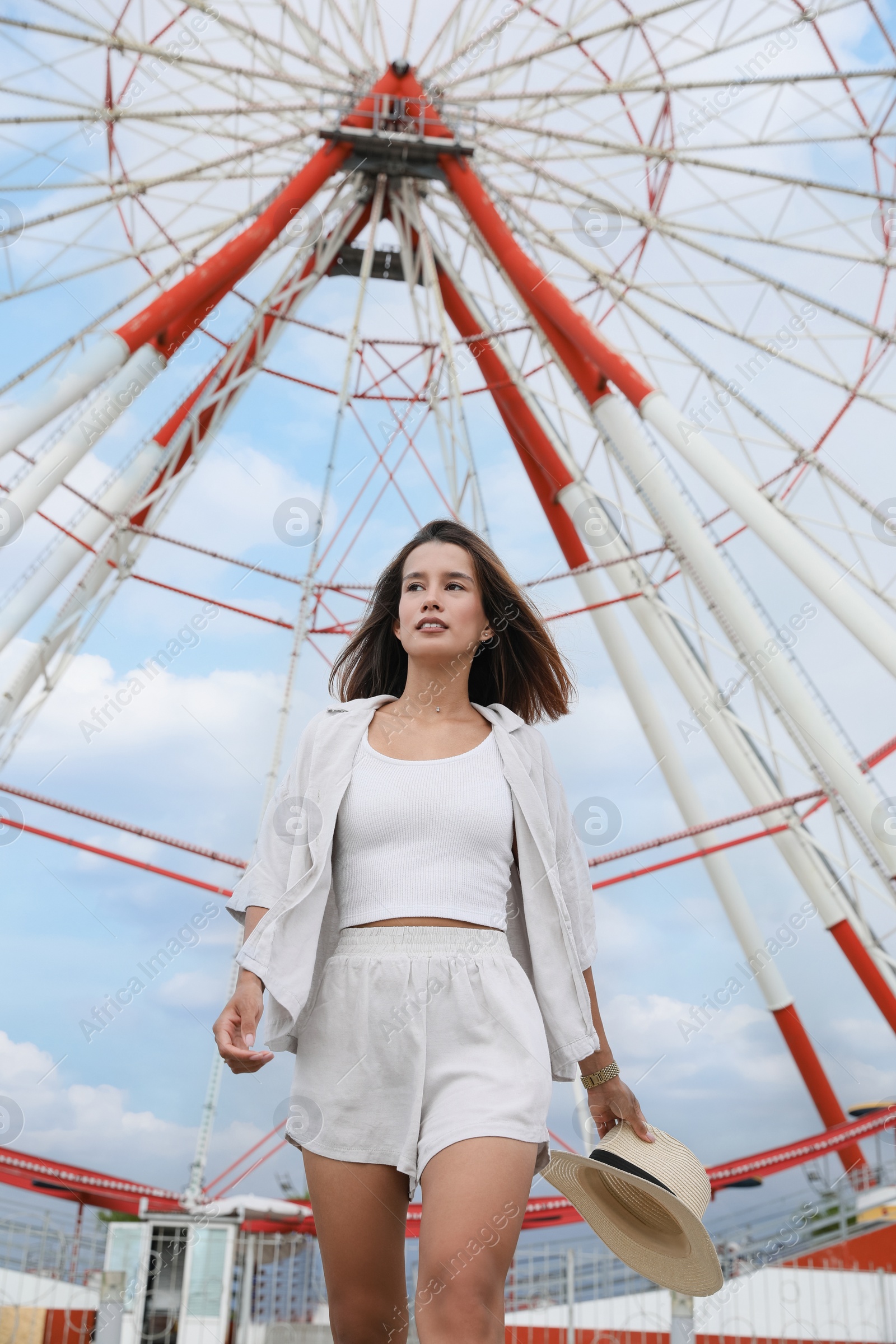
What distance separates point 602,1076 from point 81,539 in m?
7.81

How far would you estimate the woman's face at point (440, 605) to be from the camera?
306 centimetres

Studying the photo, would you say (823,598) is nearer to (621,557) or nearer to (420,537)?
(621,557)

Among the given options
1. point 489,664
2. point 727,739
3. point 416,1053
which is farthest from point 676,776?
point 416,1053

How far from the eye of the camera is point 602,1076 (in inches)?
117

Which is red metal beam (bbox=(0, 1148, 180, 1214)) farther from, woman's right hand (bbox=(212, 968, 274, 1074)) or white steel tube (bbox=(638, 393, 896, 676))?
white steel tube (bbox=(638, 393, 896, 676))

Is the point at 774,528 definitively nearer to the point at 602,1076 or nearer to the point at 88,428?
the point at 88,428

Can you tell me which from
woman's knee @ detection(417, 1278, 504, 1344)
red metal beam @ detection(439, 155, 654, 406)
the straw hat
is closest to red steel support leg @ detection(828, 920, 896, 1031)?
red metal beam @ detection(439, 155, 654, 406)

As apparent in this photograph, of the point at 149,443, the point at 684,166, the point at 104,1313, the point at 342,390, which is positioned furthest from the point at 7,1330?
the point at 684,166

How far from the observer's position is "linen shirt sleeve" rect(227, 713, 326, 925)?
2781mm

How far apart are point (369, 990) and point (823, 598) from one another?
607 centimetres

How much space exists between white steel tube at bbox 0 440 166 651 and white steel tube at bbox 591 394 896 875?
13.5 feet

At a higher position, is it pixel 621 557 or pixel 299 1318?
pixel 621 557

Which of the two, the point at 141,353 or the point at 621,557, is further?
the point at 621,557

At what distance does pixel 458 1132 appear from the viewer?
2.40 meters
